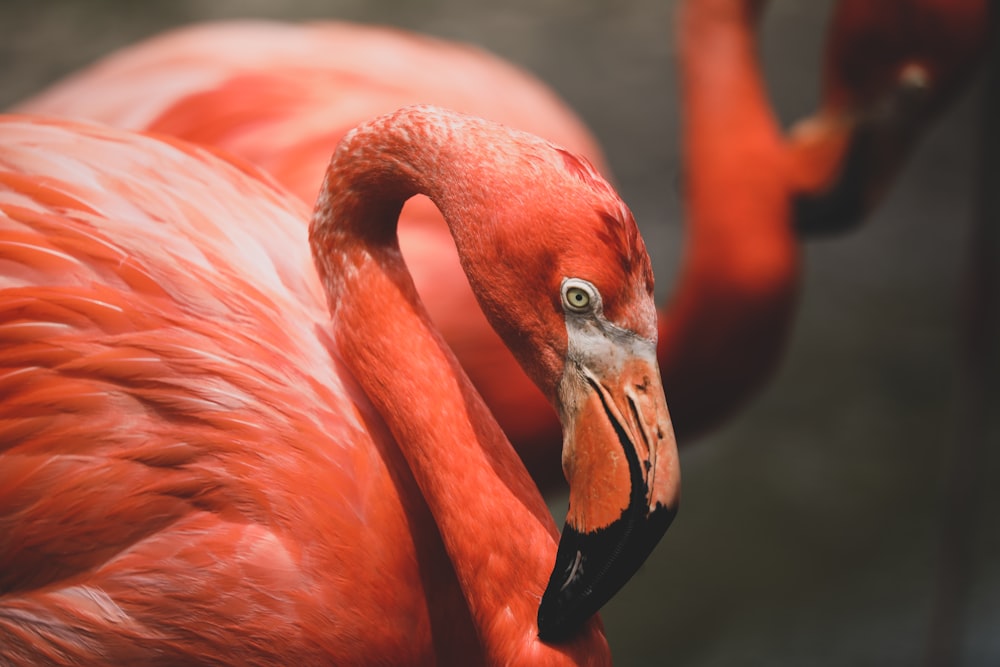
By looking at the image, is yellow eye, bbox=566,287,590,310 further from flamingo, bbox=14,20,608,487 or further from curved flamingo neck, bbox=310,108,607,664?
flamingo, bbox=14,20,608,487

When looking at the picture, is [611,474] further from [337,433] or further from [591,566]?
[337,433]

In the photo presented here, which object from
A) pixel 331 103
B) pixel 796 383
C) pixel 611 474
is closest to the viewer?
pixel 611 474

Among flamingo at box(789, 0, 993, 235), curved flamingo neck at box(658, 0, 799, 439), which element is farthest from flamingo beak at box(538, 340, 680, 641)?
flamingo at box(789, 0, 993, 235)

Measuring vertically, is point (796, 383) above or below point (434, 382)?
below

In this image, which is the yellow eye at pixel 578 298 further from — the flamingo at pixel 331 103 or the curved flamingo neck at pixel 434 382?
Result: the flamingo at pixel 331 103

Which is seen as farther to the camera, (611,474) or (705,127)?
(705,127)

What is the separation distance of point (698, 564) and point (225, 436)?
246cm

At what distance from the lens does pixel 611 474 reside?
1.07 meters

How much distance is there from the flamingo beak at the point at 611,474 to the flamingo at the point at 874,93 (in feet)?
4.73

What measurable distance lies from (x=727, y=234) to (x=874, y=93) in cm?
46

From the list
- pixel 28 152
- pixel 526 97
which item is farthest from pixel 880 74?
pixel 28 152

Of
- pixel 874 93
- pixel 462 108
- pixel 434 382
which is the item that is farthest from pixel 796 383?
pixel 434 382

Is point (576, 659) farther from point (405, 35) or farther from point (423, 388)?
point (405, 35)

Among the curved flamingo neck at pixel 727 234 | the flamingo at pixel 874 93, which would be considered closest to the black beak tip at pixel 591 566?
the curved flamingo neck at pixel 727 234
